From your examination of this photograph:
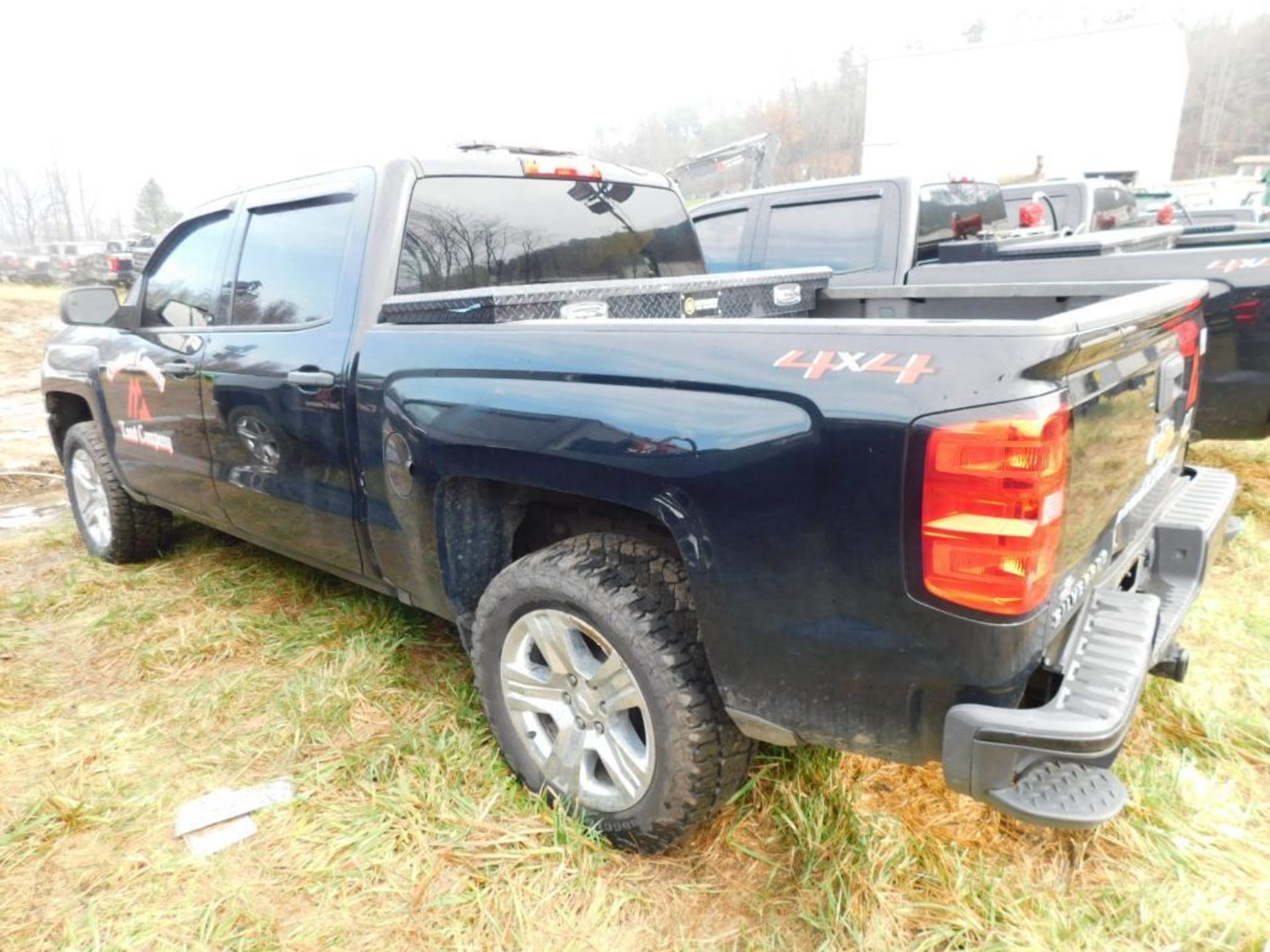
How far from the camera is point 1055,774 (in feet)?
5.51

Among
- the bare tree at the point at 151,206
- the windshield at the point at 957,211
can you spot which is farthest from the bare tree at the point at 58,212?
the windshield at the point at 957,211

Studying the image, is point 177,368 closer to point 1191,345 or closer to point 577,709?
point 577,709

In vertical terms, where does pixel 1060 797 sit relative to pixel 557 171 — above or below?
below

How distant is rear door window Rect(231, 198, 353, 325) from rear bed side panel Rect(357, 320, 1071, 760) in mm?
1012

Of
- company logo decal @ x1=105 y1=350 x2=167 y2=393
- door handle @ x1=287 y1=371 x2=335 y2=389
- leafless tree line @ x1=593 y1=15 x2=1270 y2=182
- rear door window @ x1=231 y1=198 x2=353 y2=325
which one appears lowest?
company logo decal @ x1=105 y1=350 x2=167 y2=393

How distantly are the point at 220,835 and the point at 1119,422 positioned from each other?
2.60 metres

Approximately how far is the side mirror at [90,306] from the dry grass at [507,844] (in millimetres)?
1665

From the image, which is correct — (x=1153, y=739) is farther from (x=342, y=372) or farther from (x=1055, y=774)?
(x=342, y=372)

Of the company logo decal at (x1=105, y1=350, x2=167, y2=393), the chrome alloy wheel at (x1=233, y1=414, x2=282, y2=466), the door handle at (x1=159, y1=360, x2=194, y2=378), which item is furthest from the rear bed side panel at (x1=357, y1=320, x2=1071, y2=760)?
the company logo decal at (x1=105, y1=350, x2=167, y2=393)

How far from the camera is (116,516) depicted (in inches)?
165

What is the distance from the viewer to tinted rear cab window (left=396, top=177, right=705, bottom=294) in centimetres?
275

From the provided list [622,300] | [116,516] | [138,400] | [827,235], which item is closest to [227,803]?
[622,300]

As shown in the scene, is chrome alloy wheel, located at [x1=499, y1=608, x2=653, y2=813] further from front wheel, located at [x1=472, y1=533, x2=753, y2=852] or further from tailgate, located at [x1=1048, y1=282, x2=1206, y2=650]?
tailgate, located at [x1=1048, y1=282, x2=1206, y2=650]

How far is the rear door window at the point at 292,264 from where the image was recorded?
9.29 feet
